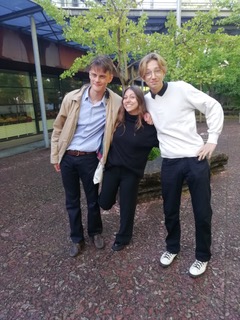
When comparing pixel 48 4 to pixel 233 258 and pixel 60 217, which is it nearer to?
pixel 60 217

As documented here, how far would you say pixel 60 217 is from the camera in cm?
395

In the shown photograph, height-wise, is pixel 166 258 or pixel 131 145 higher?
pixel 131 145

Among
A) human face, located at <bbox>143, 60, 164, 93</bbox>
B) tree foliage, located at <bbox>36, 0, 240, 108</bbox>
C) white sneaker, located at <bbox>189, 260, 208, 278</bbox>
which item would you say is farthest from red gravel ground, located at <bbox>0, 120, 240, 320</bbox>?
tree foliage, located at <bbox>36, 0, 240, 108</bbox>

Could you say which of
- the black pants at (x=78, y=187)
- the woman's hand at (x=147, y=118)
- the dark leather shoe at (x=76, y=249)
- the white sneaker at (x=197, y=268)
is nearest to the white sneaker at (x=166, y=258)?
the white sneaker at (x=197, y=268)

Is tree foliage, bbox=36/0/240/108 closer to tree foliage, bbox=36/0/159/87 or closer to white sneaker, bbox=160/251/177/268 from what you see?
tree foliage, bbox=36/0/159/87

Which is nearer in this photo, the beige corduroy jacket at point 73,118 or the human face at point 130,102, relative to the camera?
the human face at point 130,102

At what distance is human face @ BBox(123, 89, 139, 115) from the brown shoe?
1494mm

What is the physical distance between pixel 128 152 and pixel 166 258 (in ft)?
3.72

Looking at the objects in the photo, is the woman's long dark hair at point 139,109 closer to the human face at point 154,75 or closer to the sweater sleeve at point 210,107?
the human face at point 154,75

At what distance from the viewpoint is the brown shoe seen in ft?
10.0

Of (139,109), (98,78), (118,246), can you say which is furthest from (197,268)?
(98,78)

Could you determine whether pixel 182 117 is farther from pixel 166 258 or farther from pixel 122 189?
pixel 166 258

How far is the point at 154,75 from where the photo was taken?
2293 mm

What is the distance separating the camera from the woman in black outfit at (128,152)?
98.8 inches
